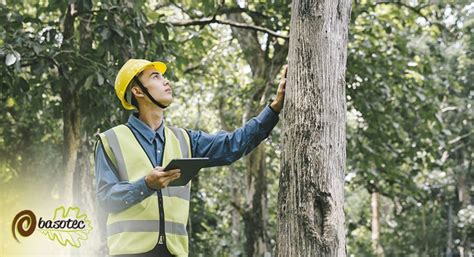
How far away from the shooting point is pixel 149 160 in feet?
8.80

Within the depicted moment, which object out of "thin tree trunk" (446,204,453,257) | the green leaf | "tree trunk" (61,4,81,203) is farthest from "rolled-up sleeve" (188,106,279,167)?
"thin tree trunk" (446,204,453,257)

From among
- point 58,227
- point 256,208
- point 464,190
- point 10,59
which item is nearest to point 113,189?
point 58,227

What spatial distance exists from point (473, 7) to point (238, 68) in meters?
3.85

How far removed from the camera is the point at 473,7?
35.1 feet

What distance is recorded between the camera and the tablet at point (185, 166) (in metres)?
2.37

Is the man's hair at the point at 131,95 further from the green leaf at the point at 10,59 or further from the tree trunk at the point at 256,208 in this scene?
the tree trunk at the point at 256,208

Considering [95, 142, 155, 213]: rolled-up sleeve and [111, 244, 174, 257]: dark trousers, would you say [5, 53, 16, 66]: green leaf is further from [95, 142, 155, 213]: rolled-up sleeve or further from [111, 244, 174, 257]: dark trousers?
[111, 244, 174, 257]: dark trousers

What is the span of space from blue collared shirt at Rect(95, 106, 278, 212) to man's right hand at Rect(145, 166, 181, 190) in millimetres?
53

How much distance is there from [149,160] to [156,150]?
0.08 meters

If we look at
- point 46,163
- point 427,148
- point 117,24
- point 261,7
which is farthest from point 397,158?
point 46,163

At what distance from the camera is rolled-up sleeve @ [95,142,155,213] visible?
2479mm

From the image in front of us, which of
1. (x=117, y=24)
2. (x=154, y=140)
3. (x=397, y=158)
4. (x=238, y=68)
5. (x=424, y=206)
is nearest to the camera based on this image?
(x=154, y=140)

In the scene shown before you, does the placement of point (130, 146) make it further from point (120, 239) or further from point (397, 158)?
point (397, 158)

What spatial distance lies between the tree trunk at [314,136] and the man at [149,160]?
213 millimetres
